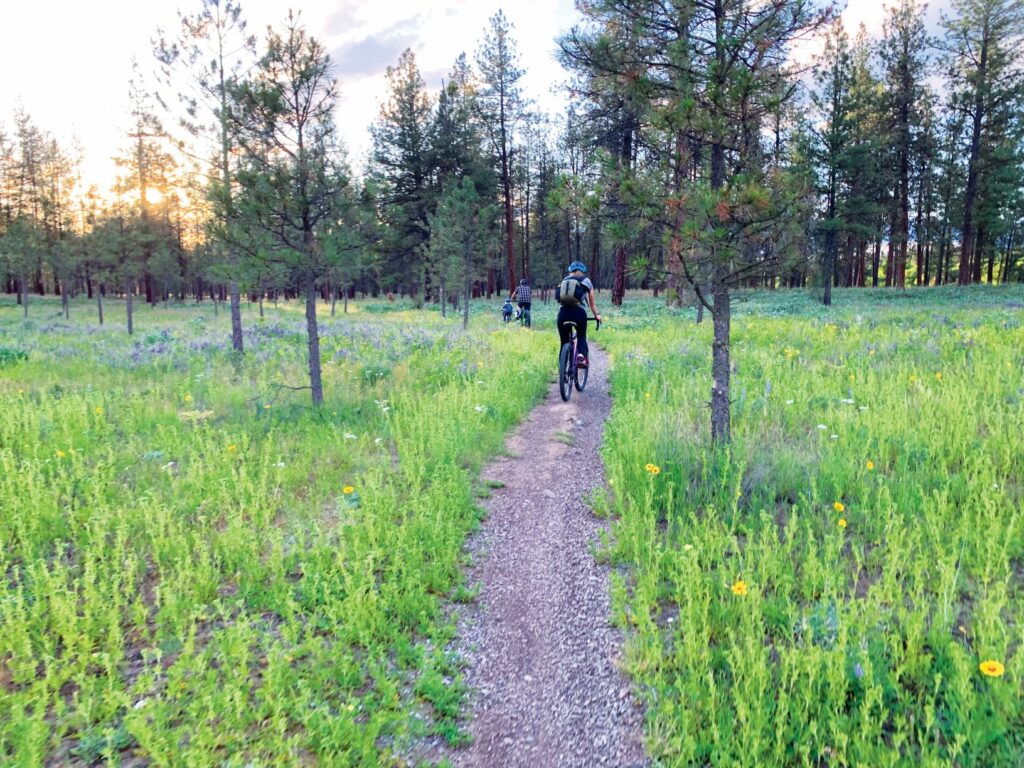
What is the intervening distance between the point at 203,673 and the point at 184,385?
27.8ft

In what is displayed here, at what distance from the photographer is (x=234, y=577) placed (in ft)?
12.6

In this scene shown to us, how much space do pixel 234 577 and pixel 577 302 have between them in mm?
6693

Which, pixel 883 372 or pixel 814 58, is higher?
pixel 814 58

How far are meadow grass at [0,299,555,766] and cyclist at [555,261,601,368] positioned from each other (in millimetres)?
2129

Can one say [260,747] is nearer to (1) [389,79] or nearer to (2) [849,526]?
(2) [849,526]

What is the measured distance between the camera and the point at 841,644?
8.50 ft

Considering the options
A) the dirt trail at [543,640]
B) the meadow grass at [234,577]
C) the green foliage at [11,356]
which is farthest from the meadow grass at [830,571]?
the green foliage at [11,356]

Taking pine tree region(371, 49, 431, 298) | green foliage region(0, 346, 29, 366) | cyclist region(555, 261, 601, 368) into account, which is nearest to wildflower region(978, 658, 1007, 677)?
cyclist region(555, 261, 601, 368)

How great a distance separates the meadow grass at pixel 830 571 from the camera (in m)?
2.37

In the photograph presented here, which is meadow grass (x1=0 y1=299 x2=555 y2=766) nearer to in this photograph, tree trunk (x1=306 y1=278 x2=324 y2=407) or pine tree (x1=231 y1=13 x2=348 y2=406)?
tree trunk (x1=306 y1=278 x2=324 y2=407)

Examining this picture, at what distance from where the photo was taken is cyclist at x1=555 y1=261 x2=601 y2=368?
8789mm

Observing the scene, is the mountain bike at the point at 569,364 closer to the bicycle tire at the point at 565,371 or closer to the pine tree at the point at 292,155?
the bicycle tire at the point at 565,371

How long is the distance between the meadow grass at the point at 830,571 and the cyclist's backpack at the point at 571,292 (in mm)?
2258

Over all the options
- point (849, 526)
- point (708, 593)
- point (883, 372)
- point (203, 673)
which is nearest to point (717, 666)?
point (708, 593)
